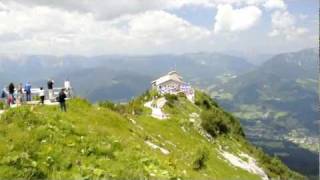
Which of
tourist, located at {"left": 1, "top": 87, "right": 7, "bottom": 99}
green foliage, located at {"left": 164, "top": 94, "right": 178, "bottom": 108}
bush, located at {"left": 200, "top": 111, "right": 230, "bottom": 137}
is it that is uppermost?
tourist, located at {"left": 1, "top": 87, "right": 7, "bottom": 99}

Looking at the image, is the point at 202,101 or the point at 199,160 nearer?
the point at 199,160

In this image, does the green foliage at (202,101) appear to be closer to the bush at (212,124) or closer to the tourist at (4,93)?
the bush at (212,124)

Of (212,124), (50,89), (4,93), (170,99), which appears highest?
(50,89)

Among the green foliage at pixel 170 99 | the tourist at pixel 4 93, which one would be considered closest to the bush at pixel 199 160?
the tourist at pixel 4 93

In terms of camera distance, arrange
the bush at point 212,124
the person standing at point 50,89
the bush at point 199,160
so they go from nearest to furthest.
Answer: the bush at point 199,160
the person standing at point 50,89
the bush at point 212,124

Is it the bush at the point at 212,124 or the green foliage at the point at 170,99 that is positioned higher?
the green foliage at the point at 170,99

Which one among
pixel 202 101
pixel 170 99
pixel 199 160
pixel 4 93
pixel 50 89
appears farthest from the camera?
pixel 202 101

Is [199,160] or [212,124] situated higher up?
[199,160]

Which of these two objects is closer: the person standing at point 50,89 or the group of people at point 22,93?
the group of people at point 22,93

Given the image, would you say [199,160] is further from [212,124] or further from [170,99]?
[170,99]

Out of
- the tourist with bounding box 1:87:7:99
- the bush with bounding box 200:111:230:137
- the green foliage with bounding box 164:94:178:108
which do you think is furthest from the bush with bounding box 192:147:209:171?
the green foliage with bounding box 164:94:178:108

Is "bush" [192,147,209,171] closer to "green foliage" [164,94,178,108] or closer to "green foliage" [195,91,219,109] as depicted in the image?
"green foliage" [164,94,178,108]

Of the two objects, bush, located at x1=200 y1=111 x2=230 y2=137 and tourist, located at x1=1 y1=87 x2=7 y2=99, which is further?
bush, located at x1=200 y1=111 x2=230 y2=137

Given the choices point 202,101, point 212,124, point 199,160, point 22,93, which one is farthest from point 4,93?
point 202,101
